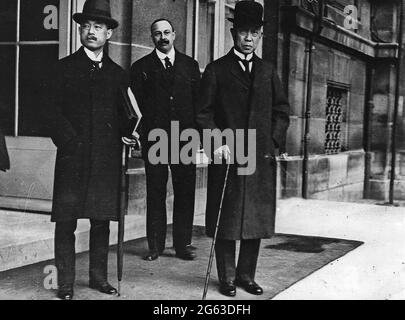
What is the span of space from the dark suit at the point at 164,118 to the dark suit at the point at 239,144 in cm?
107

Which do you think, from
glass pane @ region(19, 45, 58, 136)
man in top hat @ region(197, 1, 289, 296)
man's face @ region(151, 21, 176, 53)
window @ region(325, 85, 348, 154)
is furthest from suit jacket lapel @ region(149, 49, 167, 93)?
window @ region(325, 85, 348, 154)

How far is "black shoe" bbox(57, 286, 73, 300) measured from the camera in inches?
173

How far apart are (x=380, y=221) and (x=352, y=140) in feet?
16.0

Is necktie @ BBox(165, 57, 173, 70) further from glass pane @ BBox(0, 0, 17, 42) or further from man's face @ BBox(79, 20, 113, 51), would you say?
glass pane @ BBox(0, 0, 17, 42)

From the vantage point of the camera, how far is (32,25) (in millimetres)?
6895

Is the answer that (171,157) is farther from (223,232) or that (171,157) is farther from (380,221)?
(380,221)

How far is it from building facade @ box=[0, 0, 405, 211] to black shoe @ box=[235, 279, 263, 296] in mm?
2501

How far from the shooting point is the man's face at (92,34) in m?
4.45

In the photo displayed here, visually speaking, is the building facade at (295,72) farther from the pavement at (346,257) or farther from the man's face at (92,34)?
the man's face at (92,34)

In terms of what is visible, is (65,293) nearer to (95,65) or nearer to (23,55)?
(95,65)

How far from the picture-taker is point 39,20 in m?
6.84

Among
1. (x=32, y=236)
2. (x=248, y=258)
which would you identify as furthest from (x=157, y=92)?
(x=248, y=258)

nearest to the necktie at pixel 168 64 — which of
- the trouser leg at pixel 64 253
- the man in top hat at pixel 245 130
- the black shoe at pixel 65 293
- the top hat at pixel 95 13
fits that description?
the man in top hat at pixel 245 130

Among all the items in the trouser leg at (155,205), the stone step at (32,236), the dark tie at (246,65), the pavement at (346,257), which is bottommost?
the pavement at (346,257)
